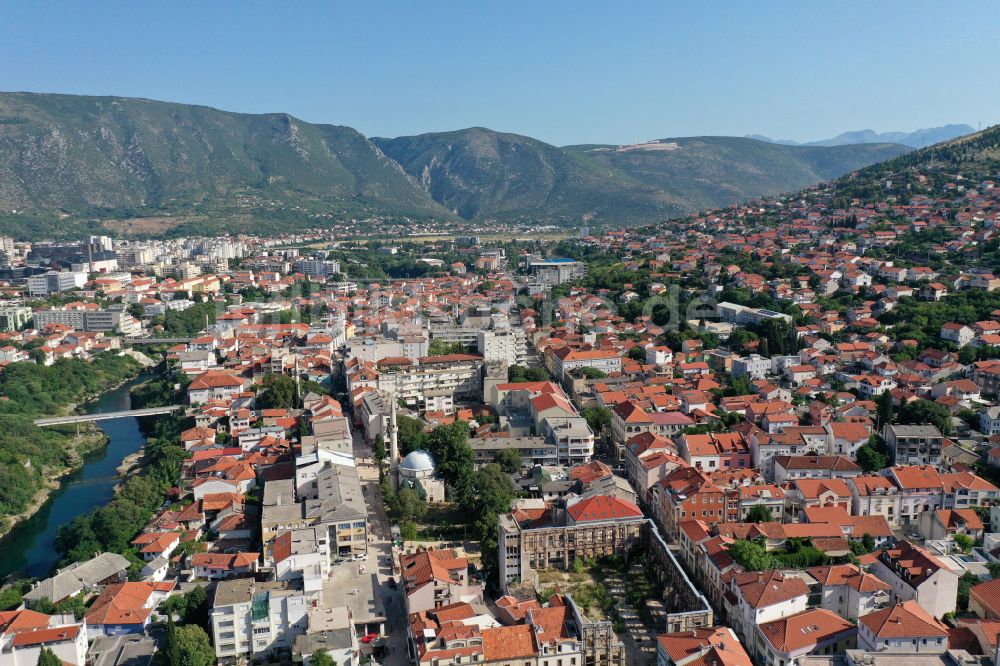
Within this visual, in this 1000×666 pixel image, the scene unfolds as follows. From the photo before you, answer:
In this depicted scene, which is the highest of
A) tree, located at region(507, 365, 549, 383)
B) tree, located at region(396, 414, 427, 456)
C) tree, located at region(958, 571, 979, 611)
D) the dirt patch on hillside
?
the dirt patch on hillside

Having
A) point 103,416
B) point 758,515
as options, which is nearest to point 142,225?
point 103,416

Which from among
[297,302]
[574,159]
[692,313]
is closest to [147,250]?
[297,302]

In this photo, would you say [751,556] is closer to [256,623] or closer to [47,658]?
[256,623]

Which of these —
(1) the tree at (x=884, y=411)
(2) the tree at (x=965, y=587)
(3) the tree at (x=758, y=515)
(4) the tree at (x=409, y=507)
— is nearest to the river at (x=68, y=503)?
(4) the tree at (x=409, y=507)

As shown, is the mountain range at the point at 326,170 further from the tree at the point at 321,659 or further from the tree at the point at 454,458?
the tree at the point at 321,659

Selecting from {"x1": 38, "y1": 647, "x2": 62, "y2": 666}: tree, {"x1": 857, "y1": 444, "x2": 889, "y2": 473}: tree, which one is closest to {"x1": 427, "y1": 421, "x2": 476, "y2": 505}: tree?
{"x1": 38, "y1": 647, "x2": 62, "y2": 666}: tree

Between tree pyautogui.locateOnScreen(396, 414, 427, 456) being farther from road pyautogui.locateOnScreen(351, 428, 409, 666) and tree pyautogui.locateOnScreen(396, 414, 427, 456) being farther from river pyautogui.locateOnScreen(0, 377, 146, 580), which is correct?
river pyautogui.locateOnScreen(0, 377, 146, 580)
